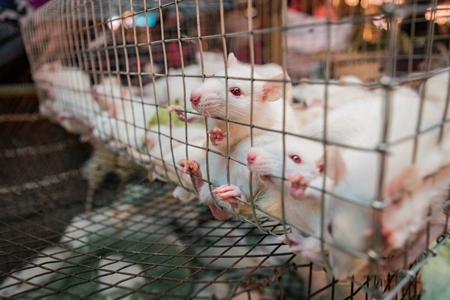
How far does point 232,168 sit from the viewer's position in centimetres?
61

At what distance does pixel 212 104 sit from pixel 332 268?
0.27 meters

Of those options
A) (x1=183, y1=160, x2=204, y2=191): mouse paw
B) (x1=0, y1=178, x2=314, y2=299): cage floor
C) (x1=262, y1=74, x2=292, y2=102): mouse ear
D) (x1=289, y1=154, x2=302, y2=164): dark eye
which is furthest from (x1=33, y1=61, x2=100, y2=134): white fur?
(x1=289, y1=154, x2=302, y2=164): dark eye

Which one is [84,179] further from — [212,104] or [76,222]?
[212,104]

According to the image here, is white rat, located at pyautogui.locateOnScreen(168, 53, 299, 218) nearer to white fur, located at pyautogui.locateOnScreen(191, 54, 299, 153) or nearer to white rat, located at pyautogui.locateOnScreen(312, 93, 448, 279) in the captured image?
white fur, located at pyautogui.locateOnScreen(191, 54, 299, 153)

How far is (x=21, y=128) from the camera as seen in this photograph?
1.57 meters

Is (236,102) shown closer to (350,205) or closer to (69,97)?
(350,205)

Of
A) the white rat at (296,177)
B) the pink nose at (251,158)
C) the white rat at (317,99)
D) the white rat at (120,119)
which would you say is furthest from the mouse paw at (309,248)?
the white rat at (120,119)

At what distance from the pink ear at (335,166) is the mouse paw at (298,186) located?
30 millimetres

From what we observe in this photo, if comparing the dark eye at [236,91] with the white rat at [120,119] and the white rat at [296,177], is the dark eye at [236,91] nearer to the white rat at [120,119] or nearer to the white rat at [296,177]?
the white rat at [296,177]

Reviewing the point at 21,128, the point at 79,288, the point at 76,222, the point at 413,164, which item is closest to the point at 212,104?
the point at 413,164

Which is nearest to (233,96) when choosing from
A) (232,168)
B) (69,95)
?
(232,168)

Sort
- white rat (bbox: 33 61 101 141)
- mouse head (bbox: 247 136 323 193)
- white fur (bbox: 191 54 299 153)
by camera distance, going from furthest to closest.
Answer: white rat (bbox: 33 61 101 141) → white fur (bbox: 191 54 299 153) → mouse head (bbox: 247 136 323 193)

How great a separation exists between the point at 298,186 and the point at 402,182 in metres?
0.11

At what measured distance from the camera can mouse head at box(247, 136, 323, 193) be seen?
45 cm
